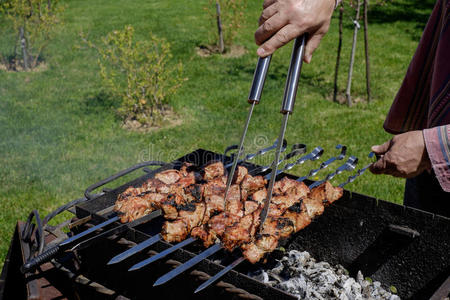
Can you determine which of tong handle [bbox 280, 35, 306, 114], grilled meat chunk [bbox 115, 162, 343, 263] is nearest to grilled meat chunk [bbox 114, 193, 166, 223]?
grilled meat chunk [bbox 115, 162, 343, 263]

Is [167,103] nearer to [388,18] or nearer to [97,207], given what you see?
[97,207]

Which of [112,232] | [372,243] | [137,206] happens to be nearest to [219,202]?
[137,206]

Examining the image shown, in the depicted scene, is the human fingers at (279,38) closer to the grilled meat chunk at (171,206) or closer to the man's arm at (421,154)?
the man's arm at (421,154)

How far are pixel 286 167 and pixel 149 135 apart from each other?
3591 mm

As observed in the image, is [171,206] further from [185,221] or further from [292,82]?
[292,82]

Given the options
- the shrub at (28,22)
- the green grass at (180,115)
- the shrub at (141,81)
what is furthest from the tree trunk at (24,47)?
the shrub at (141,81)

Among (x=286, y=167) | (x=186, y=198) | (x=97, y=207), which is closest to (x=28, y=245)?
(x=97, y=207)

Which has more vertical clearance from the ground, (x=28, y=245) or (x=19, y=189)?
(x=28, y=245)

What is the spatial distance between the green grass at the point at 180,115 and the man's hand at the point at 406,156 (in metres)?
2.71

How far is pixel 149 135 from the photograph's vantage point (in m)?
5.84

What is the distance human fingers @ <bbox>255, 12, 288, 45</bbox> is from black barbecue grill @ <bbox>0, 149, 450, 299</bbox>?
3.33ft

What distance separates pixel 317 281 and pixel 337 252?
0.24m

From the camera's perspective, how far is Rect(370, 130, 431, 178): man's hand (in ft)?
5.61

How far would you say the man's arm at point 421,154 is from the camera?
1.68 m
